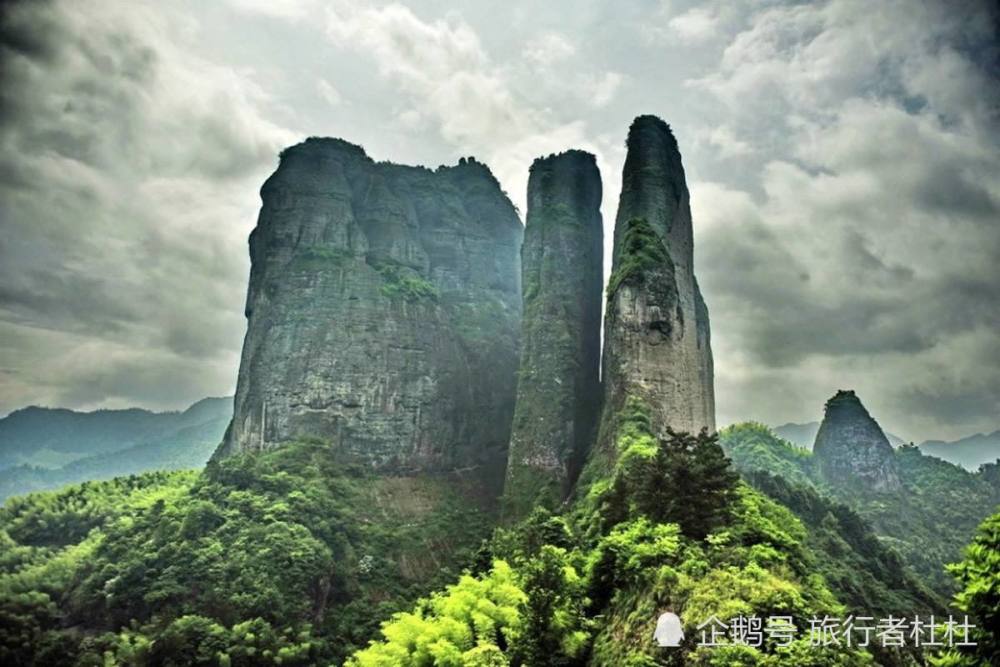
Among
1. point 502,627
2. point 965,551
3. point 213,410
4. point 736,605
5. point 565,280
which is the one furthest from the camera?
point 213,410

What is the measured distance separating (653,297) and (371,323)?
22222mm

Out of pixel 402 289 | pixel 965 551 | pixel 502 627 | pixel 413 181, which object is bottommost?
pixel 502 627

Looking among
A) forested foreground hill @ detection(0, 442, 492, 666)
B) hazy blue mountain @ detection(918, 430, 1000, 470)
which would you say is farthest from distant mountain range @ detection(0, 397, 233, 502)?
hazy blue mountain @ detection(918, 430, 1000, 470)

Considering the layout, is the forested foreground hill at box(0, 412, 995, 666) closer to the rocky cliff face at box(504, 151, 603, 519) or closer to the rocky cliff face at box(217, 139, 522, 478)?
the rocky cliff face at box(217, 139, 522, 478)

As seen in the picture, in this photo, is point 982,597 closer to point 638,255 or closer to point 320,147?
point 638,255

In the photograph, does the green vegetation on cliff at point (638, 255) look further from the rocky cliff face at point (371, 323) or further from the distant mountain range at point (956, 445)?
the distant mountain range at point (956, 445)

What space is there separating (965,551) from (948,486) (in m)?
74.4

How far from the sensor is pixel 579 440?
43.3 meters

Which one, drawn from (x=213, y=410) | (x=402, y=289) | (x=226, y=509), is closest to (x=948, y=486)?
(x=402, y=289)

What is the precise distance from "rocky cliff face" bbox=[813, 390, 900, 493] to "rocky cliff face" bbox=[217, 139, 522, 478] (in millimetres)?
37866

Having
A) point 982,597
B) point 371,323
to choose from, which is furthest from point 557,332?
point 982,597

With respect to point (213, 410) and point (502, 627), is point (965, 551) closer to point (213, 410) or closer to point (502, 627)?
point (502, 627)

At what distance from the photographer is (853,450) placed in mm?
67875

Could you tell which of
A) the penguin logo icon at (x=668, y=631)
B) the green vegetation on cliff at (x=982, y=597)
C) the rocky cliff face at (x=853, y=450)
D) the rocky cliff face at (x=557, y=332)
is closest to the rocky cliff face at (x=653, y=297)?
the rocky cliff face at (x=557, y=332)
